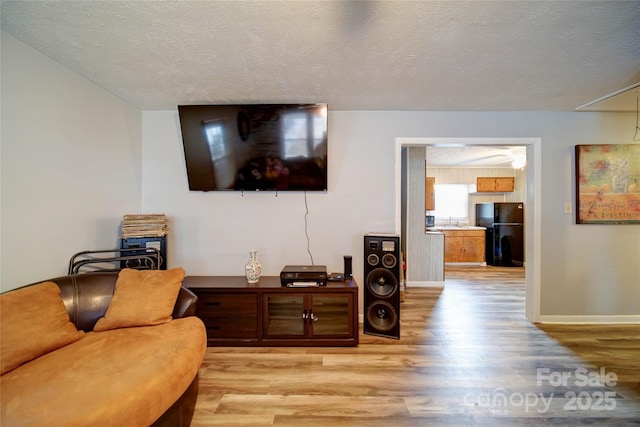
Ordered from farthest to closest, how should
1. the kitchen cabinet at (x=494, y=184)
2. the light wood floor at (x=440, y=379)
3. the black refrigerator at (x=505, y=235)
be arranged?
the kitchen cabinet at (x=494, y=184), the black refrigerator at (x=505, y=235), the light wood floor at (x=440, y=379)

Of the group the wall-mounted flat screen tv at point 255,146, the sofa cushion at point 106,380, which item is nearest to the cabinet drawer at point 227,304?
the sofa cushion at point 106,380

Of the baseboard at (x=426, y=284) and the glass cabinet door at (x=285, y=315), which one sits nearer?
the glass cabinet door at (x=285, y=315)

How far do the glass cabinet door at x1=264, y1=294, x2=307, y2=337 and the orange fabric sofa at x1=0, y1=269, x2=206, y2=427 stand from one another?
0.75m

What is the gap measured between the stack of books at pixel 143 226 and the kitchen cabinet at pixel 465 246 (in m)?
5.57

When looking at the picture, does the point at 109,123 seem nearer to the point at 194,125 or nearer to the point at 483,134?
the point at 194,125

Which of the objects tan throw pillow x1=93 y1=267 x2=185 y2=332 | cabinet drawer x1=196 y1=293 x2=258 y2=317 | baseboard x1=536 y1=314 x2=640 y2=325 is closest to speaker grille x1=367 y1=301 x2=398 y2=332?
cabinet drawer x1=196 y1=293 x2=258 y2=317

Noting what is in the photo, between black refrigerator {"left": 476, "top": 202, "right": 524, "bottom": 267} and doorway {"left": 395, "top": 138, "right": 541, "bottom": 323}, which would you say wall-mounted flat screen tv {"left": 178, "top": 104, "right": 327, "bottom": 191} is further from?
black refrigerator {"left": 476, "top": 202, "right": 524, "bottom": 267}

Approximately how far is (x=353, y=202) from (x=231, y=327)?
180 centimetres

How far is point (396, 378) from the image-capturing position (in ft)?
6.31

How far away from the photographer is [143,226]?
2479mm

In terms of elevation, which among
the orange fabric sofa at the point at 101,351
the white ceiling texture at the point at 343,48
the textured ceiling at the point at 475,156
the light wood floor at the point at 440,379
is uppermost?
the textured ceiling at the point at 475,156

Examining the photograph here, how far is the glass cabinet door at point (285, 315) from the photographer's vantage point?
7.88 ft

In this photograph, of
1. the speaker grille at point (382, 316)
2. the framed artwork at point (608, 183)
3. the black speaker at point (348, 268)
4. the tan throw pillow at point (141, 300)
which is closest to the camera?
the tan throw pillow at point (141, 300)

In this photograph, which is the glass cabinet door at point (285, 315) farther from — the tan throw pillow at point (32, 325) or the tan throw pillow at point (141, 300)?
the tan throw pillow at point (32, 325)
